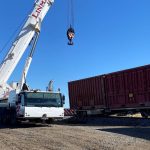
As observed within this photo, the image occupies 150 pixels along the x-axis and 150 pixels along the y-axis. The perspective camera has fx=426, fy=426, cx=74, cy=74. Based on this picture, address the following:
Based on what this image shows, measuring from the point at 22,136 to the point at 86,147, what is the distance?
3.83 m

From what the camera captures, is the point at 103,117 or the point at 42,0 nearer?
the point at 42,0

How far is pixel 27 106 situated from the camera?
2139 centimetres

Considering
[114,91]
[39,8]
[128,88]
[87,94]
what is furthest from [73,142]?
[87,94]

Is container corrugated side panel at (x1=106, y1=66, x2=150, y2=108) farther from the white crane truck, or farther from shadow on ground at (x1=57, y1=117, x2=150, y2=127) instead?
the white crane truck

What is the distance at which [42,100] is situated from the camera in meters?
21.8

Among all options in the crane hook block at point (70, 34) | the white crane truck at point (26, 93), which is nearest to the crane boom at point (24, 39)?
the white crane truck at point (26, 93)

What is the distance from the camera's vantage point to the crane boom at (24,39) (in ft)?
83.3

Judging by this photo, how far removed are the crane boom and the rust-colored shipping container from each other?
5.86 metres

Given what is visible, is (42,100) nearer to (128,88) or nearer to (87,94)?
(128,88)

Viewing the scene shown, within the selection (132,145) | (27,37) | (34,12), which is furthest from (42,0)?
(132,145)

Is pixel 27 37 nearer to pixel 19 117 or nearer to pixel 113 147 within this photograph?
pixel 19 117

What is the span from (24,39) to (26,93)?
5.46 metres

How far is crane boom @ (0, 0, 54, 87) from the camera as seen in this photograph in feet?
83.3

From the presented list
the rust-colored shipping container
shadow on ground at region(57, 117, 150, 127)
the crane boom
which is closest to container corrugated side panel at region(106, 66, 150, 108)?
the rust-colored shipping container
